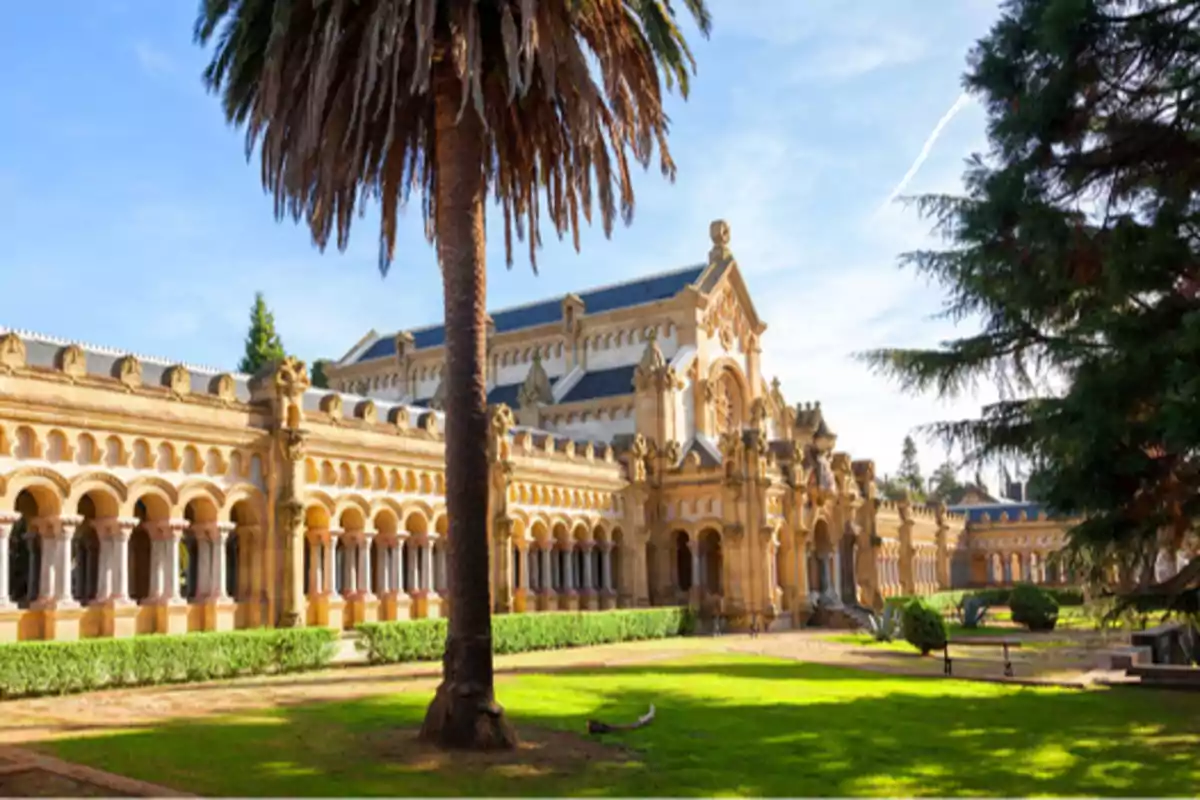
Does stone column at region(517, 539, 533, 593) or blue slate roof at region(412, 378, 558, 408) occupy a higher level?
blue slate roof at region(412, 378, 558, 408)

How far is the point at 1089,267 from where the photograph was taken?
18.5 meters

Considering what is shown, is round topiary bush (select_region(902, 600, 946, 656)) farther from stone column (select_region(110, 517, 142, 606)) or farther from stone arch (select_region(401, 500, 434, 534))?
stone column (select_region(110, 517, 142, 606))

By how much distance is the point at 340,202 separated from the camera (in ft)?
63.9

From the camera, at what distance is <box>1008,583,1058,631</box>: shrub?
5194 cm

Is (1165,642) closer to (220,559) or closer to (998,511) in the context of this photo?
(220,559)

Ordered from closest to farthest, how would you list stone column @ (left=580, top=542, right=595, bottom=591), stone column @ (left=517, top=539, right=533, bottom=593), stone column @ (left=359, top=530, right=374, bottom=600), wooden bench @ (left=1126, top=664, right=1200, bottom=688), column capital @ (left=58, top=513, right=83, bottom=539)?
1. wooden bench @ (left=1126, top=664, right=1200, bottom=688)
2. column capital @ (left=58, top=513, right=83, bottom=539)
3. stone column @ (left=359, top=530, right=374, bottom=600)
4. stone column @ (left=517, top=539, right=533, bottom=593)
5. stone column @ (left=580, top=542, right=595, bottom=591)

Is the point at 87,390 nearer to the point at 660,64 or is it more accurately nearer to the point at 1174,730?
the point at 660,64

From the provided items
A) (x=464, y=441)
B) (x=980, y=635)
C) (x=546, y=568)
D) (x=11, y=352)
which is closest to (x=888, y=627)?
(x=980, y=635)

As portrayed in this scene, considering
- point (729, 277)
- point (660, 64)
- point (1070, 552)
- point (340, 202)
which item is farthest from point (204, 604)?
point (729, 277)

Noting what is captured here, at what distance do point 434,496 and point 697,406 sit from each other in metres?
21.8

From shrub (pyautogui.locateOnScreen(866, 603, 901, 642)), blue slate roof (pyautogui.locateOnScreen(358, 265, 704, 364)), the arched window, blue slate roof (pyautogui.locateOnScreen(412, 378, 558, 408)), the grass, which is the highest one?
blue slate roof (pyautogui.locateOnScreen(358, 265, 704, 364))

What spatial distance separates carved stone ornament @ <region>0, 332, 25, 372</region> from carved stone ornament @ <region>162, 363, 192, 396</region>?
15.5 ft

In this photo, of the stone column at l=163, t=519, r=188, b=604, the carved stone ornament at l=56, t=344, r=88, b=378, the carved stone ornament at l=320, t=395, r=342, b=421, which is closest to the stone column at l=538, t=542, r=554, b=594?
the carved stone ornament at l=320, t=395, r=342, b=421

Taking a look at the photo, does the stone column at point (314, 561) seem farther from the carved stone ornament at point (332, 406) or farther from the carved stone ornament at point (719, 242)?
the carved stone ornament at point (719, 242)
